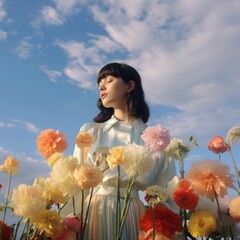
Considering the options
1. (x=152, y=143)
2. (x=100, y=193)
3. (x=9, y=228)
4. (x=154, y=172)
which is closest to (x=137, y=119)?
(x=154, y=172)

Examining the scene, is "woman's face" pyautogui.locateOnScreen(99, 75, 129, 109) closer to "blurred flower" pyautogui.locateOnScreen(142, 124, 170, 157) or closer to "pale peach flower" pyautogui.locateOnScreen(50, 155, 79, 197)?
"blurred flower" pyautogui.locateOnScreen(142, 124, 170, 157)

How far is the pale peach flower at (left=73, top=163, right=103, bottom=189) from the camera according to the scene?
3.88 feet

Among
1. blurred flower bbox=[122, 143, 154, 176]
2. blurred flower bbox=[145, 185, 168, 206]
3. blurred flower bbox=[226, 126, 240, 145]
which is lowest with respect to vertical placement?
blurred flower bbox=[145, 185, 168, 206]

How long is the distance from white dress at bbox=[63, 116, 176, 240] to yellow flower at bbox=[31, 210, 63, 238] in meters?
0.44

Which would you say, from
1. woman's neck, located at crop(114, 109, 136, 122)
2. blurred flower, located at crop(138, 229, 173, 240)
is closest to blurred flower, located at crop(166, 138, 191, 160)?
blurred flower, located at crop(138, 229, 173, 240)

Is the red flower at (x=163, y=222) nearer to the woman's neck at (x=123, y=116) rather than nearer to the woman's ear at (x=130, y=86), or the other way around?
the woman's neck at (x=123, y=116)

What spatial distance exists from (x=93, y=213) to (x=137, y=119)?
708 millimetres

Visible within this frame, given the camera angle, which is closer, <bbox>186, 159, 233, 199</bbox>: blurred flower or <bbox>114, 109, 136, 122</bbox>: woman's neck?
<bbox>186, 159, 233, 199</bbox>: blurred flower

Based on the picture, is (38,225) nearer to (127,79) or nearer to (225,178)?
(225,178)

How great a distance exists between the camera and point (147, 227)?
118 centimetres

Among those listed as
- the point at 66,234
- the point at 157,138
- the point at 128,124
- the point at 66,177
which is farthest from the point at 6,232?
the point at 128,124

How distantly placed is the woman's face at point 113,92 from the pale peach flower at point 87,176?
0.97 m

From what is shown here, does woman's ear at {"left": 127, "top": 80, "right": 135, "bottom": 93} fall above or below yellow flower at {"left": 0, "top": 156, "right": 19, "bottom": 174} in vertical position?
above

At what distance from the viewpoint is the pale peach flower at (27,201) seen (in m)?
1.17
